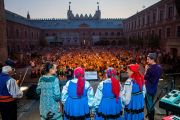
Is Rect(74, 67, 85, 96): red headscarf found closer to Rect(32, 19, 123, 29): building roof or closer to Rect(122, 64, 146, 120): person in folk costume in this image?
Rect(122, 64, 146, 120): person in folk costume

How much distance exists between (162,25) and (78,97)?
3531 centimetres

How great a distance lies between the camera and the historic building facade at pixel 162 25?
3127 cm

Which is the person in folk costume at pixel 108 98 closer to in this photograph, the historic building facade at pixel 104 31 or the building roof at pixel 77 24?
the historic building facade at pixel 104 31

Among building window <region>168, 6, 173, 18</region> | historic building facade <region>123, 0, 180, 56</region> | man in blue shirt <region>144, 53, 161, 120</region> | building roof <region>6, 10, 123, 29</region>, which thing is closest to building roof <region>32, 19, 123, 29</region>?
building roof <region>6, 10, 123, 29</region>

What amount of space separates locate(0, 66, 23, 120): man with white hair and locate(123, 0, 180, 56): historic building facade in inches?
1031

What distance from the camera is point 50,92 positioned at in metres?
5.66

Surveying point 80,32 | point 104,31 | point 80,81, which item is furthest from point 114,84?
point 80,32

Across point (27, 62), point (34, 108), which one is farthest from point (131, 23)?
point (34, 108)

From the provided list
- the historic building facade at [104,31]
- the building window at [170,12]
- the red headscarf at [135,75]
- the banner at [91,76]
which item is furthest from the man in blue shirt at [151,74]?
the building window at [170,12]

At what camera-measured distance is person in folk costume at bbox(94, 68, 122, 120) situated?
17.5 feet

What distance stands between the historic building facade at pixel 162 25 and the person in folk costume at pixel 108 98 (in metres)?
25.3

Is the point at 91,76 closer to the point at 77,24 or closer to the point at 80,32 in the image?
the point at 80,32

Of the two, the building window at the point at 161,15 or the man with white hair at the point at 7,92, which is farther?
the building window at the point at 161,15

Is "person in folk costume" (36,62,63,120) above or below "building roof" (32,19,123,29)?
below
